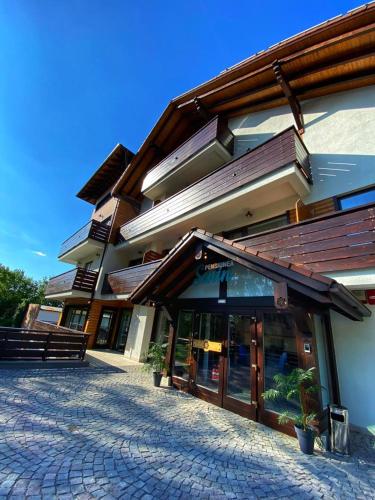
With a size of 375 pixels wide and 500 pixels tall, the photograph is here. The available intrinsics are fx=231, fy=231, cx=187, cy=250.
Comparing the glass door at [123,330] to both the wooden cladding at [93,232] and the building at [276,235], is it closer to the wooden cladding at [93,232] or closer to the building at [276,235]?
the building at [276,235]

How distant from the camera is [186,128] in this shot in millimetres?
14461

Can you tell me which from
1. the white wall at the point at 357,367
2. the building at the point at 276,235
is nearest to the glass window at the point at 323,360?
the building at the point at 276,235

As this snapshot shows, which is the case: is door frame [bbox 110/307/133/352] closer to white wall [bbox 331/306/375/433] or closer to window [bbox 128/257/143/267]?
window [bbox 128/257/143/267]

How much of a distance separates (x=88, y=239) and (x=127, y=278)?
14.8 feet

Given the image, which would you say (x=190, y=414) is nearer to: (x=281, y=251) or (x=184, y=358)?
(x=184, y=358)

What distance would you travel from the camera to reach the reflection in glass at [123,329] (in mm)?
14688

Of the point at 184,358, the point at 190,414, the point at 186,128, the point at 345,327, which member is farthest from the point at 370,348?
the point at 186,128

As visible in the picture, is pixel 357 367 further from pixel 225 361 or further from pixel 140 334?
pixel 140 334

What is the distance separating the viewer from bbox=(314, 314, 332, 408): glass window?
5.25 metres

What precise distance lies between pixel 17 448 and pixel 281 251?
6255mm

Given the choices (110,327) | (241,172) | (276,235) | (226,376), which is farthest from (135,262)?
(276,235)

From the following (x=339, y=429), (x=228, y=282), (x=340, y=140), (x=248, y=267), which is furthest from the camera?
(x=340, y=140)

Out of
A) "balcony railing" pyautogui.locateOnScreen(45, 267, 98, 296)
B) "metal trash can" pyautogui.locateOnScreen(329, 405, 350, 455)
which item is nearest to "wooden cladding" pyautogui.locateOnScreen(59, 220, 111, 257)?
"balcony railing" pyautogui.locateOnScreen(45, 267, 98, 296)

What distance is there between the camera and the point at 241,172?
8188mm
